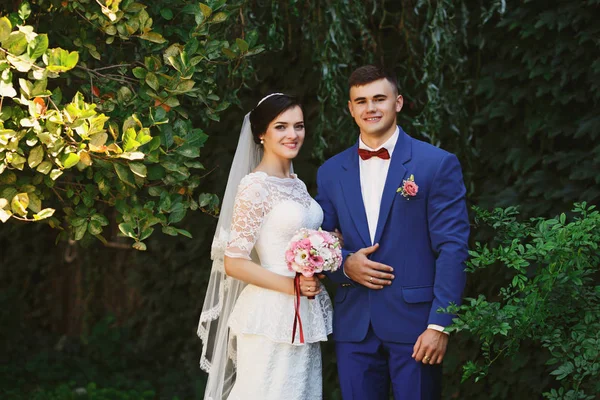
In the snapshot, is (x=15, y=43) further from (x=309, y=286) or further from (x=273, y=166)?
(x=309, y=286)

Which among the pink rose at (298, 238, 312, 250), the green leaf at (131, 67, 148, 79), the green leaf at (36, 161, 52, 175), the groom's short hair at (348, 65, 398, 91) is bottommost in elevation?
the pink rose at (298, 238, 312, 250)

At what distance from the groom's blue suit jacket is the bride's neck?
0.33 metres

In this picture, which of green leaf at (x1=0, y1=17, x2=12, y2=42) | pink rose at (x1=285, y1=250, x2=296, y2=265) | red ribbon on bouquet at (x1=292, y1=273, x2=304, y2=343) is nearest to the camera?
green leaf at (x1=0, y1=17, x2=12, y2=42)

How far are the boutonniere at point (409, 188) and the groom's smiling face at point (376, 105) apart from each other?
0.72 feet

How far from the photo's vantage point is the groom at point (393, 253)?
3.01 meters

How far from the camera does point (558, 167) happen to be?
3.94m

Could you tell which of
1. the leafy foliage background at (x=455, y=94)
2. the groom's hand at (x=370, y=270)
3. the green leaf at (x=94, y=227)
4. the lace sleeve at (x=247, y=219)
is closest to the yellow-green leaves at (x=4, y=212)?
the green leaf at (x=94, y=227)

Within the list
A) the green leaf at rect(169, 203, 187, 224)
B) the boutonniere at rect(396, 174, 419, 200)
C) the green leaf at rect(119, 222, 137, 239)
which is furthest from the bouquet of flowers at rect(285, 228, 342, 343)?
the green leaf at rect(119, 222, 137, 239)

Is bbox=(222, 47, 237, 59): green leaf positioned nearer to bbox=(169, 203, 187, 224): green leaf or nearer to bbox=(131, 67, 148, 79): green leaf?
bbox=(131, 67, 148, 79): green leaf

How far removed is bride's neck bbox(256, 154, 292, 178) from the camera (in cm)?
335

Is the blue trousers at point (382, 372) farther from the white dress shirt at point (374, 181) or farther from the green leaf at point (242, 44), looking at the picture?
the green leaf at point (242, 44)

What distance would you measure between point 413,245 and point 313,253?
1.28 ft

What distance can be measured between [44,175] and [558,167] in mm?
2345

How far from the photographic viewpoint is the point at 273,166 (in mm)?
3357
